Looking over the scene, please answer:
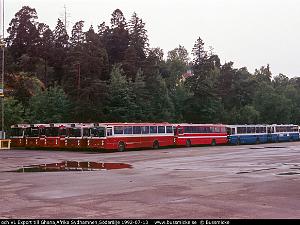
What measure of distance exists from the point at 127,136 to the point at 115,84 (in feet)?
87.3

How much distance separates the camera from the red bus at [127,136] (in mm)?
41906

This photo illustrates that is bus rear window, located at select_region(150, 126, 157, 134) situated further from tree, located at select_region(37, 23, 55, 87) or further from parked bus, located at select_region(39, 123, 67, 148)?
tree, located at select_region(37, 23, 55, 87)

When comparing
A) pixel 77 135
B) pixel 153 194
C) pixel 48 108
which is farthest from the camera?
pixel 48 108

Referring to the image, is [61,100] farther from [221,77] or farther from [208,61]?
[221,77]

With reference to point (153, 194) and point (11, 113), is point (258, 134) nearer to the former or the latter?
point (11, 113)

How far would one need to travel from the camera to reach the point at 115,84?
69.4 metres

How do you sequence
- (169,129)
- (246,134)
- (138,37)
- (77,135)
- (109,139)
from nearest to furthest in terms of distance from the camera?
(109,139) → (77,135) → (169,129) → (246,134) → (138,37)

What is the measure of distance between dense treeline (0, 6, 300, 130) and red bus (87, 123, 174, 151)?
18.5 m

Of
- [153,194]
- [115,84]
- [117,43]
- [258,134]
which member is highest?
[117,43]

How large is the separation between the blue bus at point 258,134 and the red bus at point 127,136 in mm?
14104

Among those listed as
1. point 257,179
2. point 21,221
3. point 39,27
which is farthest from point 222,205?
point 39,27

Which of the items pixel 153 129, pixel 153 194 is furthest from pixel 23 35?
pixel 153 194

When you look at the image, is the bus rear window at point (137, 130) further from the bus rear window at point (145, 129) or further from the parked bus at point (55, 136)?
the parked bus at point (55, 136)

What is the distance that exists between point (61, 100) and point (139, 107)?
1112 centimetres
